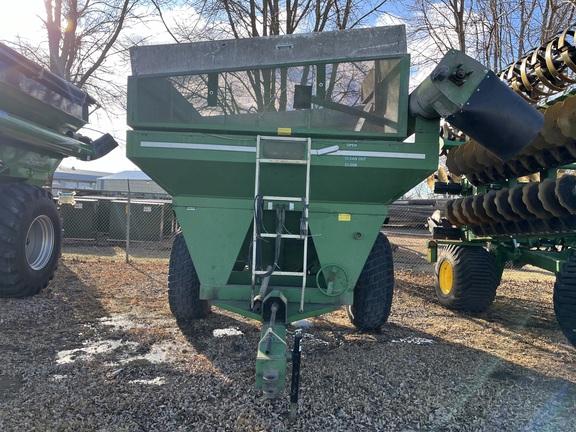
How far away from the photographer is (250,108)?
445cm

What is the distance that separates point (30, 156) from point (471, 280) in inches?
256

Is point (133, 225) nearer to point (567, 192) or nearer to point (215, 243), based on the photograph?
point (215, 243)

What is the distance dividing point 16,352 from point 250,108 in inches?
123

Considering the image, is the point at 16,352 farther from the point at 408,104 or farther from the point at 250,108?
the point at 408,104

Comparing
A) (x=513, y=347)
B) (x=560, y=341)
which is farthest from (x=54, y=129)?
(x=560, y=341)

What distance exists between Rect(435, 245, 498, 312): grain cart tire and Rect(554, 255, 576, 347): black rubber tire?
6.60 ft

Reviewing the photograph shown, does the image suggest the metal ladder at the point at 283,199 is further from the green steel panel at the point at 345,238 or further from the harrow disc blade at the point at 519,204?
the harrow disc blade at the point at 519,204

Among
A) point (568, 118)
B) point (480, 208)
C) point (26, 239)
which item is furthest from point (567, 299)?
point (26, 239)

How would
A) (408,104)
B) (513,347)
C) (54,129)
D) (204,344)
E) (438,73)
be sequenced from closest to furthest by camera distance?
(438,73), (408,104), (204,344), (513,347), (54,129)

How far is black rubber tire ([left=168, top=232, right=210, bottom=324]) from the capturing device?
16.3 feet

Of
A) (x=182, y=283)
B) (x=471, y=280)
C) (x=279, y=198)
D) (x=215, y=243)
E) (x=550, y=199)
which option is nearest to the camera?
(x=279, y=198)

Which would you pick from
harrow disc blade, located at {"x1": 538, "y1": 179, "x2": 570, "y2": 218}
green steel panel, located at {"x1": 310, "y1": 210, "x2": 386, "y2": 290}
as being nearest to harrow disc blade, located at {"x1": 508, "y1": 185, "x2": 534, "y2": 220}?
harrow disc blade, located at {"x1": 538, "y1": 179, "x2": 570, "y2": 218}

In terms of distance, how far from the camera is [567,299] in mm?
4418

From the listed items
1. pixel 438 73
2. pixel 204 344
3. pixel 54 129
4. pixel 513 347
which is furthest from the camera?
pixel 54 129
